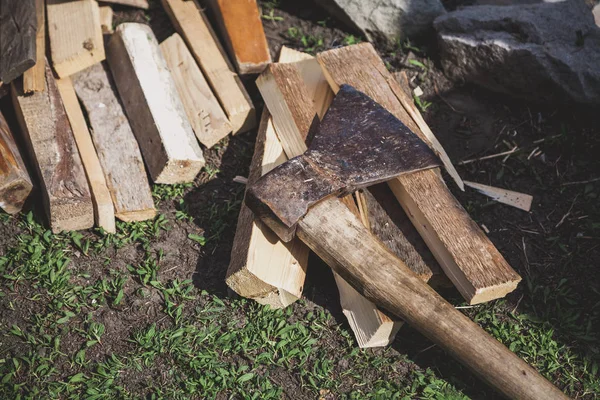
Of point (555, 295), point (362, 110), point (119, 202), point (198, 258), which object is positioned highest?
point (362, 110)

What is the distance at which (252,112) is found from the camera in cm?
412

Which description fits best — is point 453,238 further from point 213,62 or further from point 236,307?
point 213,62

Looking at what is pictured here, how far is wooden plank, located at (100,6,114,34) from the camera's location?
4562mm

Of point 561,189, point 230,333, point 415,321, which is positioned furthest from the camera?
point 561,189

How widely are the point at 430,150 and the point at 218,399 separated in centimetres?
169

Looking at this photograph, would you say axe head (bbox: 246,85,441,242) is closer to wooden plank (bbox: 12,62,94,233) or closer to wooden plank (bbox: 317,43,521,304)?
wooden plank (bbox: 317,43,521,304)

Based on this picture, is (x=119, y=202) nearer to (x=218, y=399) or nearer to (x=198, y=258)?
(x=198, y=258)

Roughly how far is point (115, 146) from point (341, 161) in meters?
1.43

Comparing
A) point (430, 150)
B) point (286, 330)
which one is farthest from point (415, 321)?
point (430, 150)

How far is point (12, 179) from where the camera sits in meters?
3.50

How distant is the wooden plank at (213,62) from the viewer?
13.4 ft

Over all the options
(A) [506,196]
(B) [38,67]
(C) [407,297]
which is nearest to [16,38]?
(B) [38,67]

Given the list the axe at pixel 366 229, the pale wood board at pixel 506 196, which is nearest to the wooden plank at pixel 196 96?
the axe at pixel 366 229

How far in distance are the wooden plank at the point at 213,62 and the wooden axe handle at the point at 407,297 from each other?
1.19m
